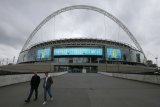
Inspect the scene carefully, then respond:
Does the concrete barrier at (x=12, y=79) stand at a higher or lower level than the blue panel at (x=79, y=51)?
lower

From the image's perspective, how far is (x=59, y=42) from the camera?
307 feet

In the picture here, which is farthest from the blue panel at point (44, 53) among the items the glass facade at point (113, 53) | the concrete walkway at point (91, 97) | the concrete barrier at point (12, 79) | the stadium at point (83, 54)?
the concrete walkway at point (91, 97)

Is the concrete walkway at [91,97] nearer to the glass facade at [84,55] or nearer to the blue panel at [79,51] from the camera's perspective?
the blue panel at [79,51]

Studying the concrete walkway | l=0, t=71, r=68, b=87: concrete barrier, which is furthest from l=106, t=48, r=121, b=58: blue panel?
the concrete walkway

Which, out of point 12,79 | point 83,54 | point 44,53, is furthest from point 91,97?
point 44,53

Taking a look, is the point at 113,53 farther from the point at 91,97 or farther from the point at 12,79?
the point at 91,97

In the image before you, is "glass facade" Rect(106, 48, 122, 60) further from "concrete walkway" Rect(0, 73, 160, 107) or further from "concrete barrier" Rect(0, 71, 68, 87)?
"concrete walkway" Rect(0, 73, 160, 107)

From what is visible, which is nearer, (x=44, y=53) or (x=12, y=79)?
(x=12, y=79)

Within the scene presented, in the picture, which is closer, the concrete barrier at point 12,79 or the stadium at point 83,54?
the concrete barrier at point 12,79

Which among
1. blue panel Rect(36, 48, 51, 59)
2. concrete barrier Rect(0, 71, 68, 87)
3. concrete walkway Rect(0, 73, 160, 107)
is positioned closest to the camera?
concrete walkway Rect(0, 73, 160, 107)

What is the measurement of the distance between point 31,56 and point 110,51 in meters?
55.7

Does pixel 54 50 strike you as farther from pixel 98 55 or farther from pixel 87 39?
pixel 98 55

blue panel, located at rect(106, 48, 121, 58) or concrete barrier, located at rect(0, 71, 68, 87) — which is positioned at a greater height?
blue panel, located at rect(106, 48, 121, 58)

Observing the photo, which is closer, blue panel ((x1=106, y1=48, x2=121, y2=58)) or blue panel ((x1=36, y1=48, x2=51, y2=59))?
blue panel ((x1=106, y1=48, x2=121, y2=58))
